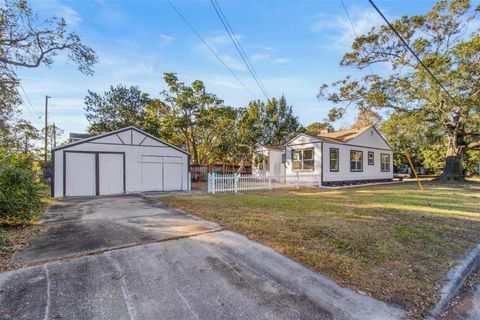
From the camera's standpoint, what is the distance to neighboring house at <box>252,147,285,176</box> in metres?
19.0

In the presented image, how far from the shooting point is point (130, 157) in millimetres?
11906

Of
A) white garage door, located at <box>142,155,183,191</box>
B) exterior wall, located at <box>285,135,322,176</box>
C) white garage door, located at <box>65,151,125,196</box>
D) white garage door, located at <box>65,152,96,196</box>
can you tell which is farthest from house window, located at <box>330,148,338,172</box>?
white garage door, located at <box>65,152,96,196</box>

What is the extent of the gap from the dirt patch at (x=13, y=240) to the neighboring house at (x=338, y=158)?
13205 millimetres

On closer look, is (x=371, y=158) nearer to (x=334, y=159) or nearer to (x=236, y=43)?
(x=334, y=159)

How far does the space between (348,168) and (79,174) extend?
15.5 meters

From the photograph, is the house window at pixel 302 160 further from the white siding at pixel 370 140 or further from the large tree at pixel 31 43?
the large tree at pixel 31 43

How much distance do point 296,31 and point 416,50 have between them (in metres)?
12.3

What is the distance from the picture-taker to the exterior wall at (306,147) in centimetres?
1470

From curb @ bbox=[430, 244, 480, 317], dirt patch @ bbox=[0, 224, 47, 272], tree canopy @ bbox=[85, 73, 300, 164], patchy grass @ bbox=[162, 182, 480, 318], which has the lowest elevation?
curb @ bbox=[430, 244, 480, 317]

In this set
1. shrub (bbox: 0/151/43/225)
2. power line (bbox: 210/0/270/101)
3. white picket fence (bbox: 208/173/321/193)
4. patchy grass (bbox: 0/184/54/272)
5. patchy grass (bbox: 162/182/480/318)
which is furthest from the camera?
white picket fence (bbox: 208/173/321/193)

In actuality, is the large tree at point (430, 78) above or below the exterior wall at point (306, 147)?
above

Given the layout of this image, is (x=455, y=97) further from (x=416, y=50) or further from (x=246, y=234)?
(x=246, y=234)

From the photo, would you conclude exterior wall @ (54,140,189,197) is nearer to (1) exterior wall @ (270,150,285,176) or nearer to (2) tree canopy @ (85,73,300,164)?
(2) tree canopy @ (85,73,300,164)

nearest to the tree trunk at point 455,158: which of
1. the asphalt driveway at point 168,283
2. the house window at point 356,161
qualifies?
the house window at point 356,161
